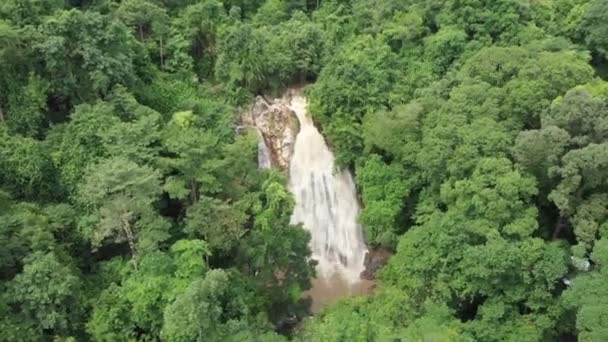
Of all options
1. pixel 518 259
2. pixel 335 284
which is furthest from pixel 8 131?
pixel 518 259

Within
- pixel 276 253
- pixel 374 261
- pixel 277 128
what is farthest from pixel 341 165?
pixel 276 253

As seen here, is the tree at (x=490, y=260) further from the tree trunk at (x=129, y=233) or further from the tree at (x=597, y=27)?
the tree at (x=597, y=27)

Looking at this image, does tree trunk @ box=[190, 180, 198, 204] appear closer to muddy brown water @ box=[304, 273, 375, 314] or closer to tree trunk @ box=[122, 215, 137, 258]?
tree trunk @ box=[122, 215, 137, 258]

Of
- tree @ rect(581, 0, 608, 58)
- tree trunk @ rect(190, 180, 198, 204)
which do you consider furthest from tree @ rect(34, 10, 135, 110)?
tree @ rect(581, 0, 608, 58)

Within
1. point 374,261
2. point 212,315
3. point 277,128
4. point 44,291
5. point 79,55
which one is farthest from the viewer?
point 277,128

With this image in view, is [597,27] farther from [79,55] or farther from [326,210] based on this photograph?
[79,55]

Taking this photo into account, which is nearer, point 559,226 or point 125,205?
point 125,205

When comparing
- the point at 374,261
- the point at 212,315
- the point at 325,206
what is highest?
the point at 212,315

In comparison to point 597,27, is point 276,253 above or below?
below
